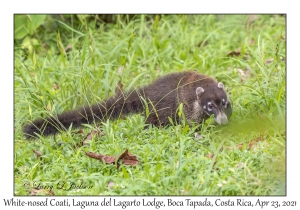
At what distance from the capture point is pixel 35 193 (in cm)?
504

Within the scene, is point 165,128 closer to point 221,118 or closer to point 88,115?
point 221,118

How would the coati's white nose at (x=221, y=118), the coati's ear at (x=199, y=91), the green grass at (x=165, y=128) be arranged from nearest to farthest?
the green grass at (x=165, y=128) → the coati's white nose at (x=221, y=118) → the coati's ear at (x=199, y=91)

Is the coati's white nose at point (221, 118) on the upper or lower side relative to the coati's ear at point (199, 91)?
lower

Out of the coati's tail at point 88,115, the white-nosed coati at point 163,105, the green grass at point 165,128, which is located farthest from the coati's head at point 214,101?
the coati's tail at point 88,115

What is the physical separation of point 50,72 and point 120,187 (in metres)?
3.17

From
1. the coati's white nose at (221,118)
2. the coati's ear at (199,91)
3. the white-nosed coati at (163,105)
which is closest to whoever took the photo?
the coati's white nose at (221,118)

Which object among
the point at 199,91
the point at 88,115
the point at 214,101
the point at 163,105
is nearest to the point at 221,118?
the point at 214,101

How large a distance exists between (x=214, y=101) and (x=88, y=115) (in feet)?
4.82

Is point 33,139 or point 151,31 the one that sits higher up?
point 151,31

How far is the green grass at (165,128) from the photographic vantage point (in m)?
4.82

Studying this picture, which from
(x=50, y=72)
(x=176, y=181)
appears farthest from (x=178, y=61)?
(x=176, y=181)

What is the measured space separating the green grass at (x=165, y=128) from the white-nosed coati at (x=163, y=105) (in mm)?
130

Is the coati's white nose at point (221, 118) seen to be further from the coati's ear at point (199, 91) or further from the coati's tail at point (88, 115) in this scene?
the coati's tail at point (88, 115)

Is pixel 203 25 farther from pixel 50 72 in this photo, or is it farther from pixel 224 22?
pixel 50 72
